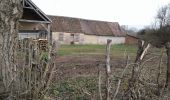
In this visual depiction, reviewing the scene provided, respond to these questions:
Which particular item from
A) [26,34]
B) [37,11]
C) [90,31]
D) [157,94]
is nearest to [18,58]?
[157,94]

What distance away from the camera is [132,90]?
17.0 ft

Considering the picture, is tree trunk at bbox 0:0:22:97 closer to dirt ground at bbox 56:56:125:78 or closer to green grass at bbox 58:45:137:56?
dirt ground at bbox 56:56:125:78

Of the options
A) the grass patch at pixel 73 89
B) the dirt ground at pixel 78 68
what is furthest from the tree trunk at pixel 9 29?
the dirt ground at pixel 78 68

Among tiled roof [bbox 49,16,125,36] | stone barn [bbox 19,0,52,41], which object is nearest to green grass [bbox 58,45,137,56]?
stone barn [bbox 19,0,52,41]

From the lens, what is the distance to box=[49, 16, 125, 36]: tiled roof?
154ft

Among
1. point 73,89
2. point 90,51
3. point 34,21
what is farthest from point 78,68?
point 90,51

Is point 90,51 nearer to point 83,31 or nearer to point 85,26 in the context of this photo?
Answer: point 83,31

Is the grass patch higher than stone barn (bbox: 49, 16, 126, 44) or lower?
lower

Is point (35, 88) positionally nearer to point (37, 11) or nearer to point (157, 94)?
point (157, 94)

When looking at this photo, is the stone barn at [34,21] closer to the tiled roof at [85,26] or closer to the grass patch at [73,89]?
the grass patch at [73,89]

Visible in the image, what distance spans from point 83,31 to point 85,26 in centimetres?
201

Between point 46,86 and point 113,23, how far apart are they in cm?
5331

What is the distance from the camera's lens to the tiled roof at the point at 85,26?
1853 inches

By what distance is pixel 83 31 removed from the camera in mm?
49406
